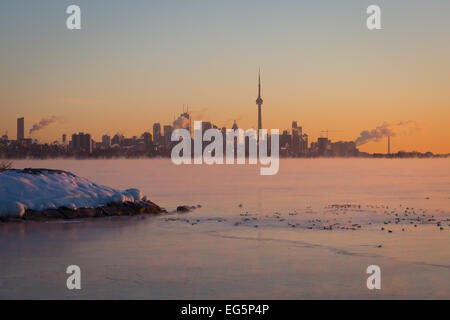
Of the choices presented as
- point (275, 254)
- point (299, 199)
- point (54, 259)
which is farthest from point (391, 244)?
point (299, 199)

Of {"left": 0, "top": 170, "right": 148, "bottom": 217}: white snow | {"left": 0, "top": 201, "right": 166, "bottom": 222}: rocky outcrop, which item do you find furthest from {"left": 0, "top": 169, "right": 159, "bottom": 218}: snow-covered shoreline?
{"left": 0, "top": 201, "right": 166, "bottom": 222}: rocky outcrop

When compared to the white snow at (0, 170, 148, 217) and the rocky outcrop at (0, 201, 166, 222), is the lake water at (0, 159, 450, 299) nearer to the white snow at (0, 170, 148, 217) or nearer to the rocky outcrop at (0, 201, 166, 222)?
the rocky outcrop at (0, 201, 166, 222)

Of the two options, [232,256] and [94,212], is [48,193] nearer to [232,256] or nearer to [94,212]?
[94,212]

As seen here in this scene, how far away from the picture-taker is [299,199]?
47.6 meters

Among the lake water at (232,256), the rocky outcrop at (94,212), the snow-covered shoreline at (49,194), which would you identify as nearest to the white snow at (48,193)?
the snow-covered shoreline at (49,194)

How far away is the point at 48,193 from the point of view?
33.1 metres

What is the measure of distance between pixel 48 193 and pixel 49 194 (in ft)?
0.38

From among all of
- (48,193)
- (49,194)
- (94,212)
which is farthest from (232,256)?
(48,193)

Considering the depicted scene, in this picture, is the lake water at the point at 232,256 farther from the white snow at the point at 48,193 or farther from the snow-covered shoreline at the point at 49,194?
the white snow at the point at 48,193

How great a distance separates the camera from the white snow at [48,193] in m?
31.2

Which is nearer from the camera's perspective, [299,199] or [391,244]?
[391,244]

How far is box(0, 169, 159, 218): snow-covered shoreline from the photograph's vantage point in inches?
1225
